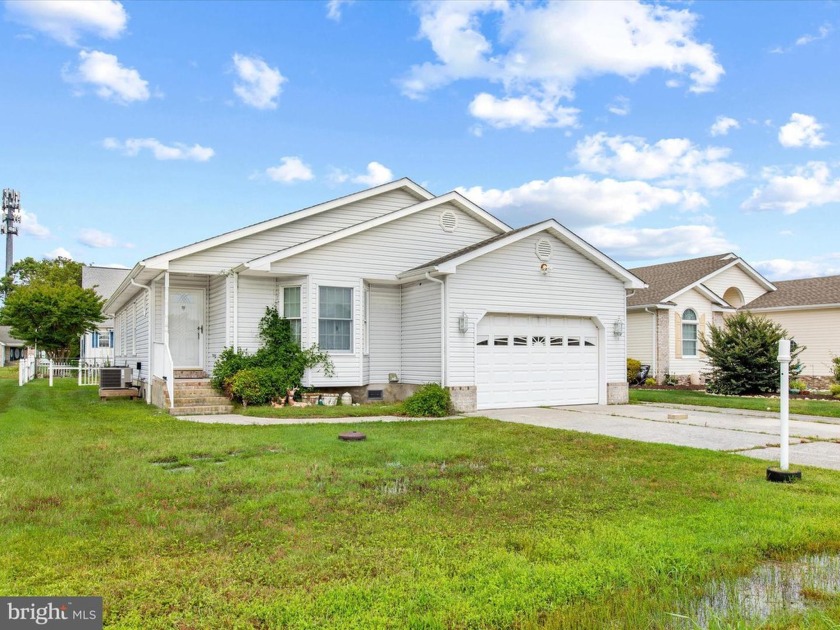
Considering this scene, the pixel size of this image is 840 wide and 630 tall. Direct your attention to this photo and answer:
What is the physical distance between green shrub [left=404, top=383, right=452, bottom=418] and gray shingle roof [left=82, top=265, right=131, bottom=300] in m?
31.3

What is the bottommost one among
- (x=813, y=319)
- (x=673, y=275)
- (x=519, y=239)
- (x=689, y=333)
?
(x=689, y=333)

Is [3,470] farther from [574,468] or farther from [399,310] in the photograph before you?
[399,310]

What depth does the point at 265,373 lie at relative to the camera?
14289 mm

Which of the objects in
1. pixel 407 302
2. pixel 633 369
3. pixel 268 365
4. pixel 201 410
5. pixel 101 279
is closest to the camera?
pixel 201 410

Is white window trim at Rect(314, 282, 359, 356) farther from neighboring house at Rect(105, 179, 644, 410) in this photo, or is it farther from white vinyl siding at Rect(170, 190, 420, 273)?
white vinyl siding at Rect(170, 190, 420, 273)

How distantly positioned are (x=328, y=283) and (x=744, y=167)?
43.5 feet

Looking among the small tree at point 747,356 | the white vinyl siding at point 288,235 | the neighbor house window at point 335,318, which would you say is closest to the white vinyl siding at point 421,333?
the neighbor house window at point 335,318

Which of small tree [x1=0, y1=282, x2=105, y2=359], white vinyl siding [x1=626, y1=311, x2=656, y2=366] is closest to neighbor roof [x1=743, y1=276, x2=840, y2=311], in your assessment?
white vinyl siding [x1=626, y1=311, x2=656, y2=366]

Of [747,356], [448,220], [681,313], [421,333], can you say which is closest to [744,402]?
[747,356]

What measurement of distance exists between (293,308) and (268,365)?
1.53 meters

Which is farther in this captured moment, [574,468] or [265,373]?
[265,373]

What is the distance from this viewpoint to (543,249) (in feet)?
50.7

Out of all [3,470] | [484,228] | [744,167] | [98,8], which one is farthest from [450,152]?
[3,470]

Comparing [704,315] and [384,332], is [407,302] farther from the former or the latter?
[704,315]
